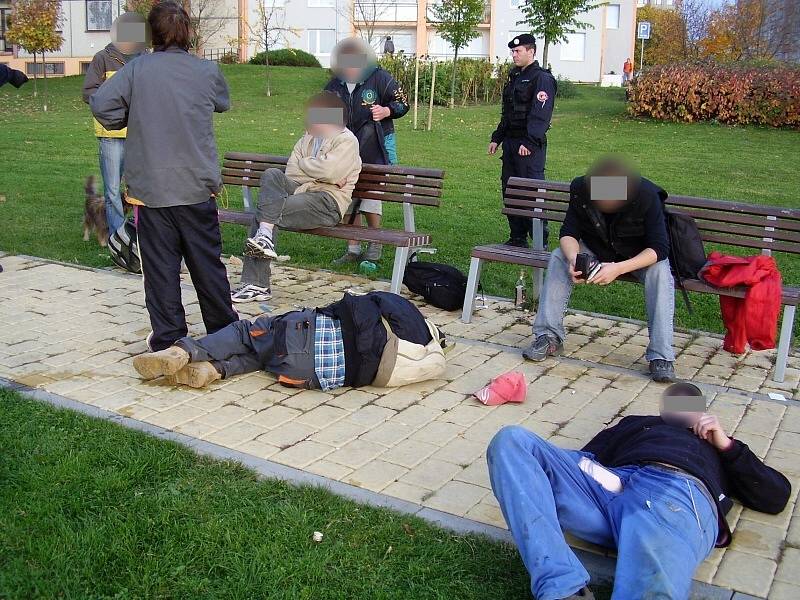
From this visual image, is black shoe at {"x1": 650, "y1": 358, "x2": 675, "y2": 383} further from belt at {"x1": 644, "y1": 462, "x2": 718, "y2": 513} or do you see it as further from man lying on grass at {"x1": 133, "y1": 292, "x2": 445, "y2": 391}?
belt at {"x1": 644, "y1": 462, "x2": 718, "y2": 513}

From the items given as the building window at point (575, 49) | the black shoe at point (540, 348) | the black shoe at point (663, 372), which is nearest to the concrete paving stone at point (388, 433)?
the black shoe at point (540, 348)

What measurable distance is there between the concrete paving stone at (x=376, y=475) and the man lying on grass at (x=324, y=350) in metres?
0.88

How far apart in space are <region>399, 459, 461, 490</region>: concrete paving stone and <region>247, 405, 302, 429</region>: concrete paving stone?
32.7 inches

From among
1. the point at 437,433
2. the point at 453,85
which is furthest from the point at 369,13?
the point at 437,433

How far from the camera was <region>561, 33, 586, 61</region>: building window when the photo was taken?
4717cm

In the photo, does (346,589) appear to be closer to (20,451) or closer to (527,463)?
(527,463)

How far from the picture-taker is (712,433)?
3.62 m

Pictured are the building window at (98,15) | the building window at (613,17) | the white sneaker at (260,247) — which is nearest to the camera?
the white sneaker at (260,247)

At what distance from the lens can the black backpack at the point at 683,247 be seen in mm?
5750

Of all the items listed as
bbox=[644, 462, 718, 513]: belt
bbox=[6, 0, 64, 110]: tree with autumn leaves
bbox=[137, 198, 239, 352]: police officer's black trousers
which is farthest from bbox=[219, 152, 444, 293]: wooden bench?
bbox=[6, 0, 64, 110]: tree with autumn leaves

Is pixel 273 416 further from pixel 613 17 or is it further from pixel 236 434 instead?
pixel 613 17

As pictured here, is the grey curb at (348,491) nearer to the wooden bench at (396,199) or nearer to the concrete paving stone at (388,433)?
the concrete paving stone at (388,433)

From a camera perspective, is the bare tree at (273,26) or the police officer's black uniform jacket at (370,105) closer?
the police officer's black uniform jacket at (370,105)

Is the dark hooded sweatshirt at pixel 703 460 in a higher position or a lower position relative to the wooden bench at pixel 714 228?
lower
